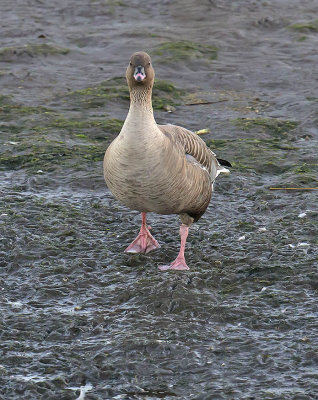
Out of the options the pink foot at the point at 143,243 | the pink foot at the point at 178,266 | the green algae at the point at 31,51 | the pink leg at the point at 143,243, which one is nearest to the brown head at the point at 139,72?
the pink leg at the point at 143,243

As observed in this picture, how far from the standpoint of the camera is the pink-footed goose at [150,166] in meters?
6.86

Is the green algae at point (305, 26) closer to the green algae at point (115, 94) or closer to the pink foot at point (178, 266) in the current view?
the green algae at point (115, 94)

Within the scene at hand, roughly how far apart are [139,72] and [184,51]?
21.7 feet

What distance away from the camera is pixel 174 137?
293 inches

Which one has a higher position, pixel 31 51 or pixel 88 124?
pixel 31 51

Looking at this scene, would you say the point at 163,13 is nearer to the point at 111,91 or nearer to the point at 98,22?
the point at 98,22

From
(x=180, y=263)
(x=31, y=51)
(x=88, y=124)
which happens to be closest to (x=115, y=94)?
(x=88, y=124)

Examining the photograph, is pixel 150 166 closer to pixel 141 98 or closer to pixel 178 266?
pixel 141 98

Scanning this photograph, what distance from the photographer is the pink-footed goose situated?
6.86 m

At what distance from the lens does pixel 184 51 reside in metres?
13.6

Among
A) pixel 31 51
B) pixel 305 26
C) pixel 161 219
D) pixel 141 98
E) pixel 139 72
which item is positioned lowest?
pixel 161 219

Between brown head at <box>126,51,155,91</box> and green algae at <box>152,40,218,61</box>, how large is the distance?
6.12 m

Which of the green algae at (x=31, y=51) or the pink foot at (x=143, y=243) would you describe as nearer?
the pink foot at (x=143, y=243)

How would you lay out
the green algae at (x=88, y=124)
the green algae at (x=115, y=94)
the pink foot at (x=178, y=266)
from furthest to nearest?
the green algae at (x=115, y=94) → the green algae at (x=88, y=124) → the pink foot at (x=178, y=266)
